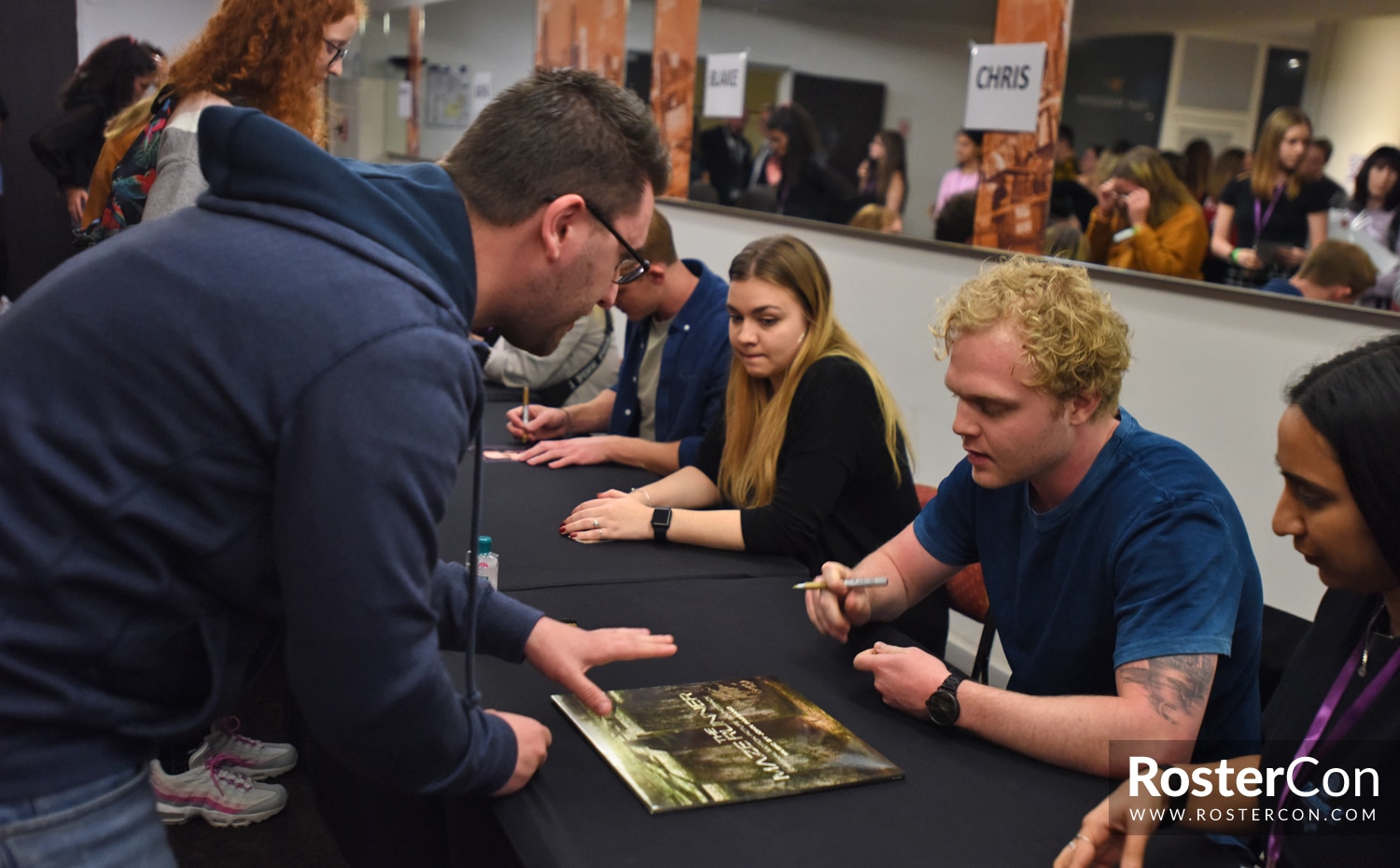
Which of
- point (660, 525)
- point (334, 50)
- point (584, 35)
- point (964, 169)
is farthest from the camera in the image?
point (584, 35)

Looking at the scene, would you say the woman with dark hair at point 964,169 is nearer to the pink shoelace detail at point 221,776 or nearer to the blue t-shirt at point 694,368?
the blue t-shirt at point 694,368

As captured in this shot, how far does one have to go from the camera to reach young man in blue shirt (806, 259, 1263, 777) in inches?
49.1

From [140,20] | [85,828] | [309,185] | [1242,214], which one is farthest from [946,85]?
[140,20]

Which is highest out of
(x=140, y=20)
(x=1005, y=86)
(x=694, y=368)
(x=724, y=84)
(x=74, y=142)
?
(x=140, y=20)

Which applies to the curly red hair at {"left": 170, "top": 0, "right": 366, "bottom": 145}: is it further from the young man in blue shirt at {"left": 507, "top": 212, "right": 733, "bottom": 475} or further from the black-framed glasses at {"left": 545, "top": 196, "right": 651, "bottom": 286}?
the black-framed glasses at {"left": 545, "top": 196, "right": 651, "bottom": 286}

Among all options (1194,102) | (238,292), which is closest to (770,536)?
(238,292)

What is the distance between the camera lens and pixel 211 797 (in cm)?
224

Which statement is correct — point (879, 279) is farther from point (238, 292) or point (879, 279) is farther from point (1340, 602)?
point (238, 292)

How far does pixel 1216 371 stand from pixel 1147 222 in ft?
1.56

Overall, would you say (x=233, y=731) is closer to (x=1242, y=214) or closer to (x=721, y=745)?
(x=721, y=745)

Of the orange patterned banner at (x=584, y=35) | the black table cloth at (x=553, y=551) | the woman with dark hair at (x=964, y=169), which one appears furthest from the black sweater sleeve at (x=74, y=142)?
the woman with dark hair at (x=964, y=169)

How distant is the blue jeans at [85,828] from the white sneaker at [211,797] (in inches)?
56.7

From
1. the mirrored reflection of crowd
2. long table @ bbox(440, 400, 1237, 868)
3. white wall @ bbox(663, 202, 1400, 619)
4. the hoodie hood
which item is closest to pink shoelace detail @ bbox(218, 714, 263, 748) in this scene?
long table @ bbox(440, 400, 1237, 868)

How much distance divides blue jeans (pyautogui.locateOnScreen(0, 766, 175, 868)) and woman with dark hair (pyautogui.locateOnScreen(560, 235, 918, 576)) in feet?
3.74
